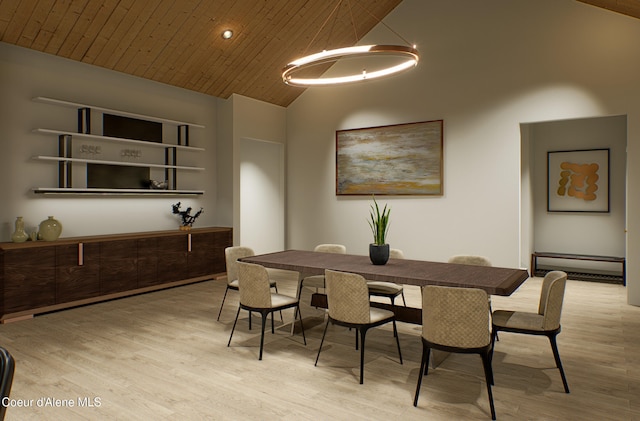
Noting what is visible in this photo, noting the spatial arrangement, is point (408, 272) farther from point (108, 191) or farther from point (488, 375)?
point (108, 191)

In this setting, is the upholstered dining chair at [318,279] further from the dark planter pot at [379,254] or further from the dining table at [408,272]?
the dark planter pot at [379,254]

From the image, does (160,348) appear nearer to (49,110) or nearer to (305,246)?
(49,110)

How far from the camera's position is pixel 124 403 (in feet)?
9.58

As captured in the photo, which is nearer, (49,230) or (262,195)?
(49,230)

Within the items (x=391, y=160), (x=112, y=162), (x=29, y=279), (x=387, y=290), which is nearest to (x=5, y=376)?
(x=387, y=290)

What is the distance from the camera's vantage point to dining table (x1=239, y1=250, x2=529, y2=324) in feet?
10.7

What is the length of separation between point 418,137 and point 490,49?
166 cm

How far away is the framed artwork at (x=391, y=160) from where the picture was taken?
7172 mm

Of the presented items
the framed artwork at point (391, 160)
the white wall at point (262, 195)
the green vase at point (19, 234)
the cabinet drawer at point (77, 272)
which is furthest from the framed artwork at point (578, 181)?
the green vase at point (19, 234)

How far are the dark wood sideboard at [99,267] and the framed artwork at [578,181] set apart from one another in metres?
5.80

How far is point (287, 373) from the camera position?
11.3 feet

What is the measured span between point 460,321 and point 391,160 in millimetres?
5035

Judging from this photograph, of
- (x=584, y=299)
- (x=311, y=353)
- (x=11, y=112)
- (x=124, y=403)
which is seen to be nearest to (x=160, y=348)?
(x=124, y=403)

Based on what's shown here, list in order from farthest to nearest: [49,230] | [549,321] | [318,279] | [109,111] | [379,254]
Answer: [109,111] → [49,230] → [318,279] → [379,254] → [549,321]
